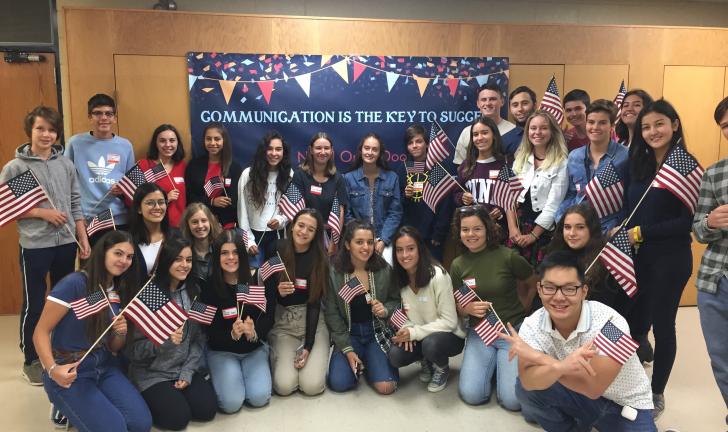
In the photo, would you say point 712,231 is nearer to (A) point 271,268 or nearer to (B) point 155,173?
(A) point 271,268

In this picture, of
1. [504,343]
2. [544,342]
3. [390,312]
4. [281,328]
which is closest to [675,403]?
[504,343]

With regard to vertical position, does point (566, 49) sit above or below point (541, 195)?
above

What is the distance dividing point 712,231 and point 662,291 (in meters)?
0.50

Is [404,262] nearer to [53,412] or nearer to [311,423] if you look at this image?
[311,423]

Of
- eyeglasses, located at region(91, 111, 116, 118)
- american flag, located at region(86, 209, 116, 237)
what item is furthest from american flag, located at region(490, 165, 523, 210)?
eyeglasses, located at region(91, 111, 116, 118)

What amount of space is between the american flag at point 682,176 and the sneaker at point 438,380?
1.67m

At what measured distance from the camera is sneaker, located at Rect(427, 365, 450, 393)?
348 centimetres

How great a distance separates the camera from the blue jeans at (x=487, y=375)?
10.6 feet

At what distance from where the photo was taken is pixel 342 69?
4.57 meters

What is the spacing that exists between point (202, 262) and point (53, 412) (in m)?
1.16

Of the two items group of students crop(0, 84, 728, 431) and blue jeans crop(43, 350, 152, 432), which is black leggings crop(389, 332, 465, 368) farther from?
blue jeans crop(43, 350, 152, 432)

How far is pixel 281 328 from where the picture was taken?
11.8 ft

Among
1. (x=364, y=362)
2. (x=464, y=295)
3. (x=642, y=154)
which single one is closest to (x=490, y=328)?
(x=464, y=295)

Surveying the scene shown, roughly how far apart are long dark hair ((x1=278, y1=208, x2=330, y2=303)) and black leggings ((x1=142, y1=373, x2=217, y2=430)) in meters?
0.84
